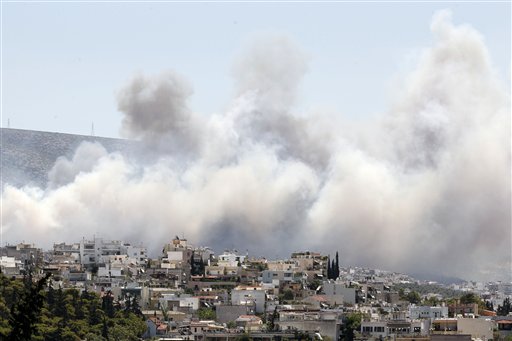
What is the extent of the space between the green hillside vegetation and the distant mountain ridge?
65.4 meters

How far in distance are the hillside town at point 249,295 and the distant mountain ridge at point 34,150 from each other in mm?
36868

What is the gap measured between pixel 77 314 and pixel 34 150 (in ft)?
320

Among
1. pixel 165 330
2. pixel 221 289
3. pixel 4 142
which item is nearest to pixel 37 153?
pixel 4 142

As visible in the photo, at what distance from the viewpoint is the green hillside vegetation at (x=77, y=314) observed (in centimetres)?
8488

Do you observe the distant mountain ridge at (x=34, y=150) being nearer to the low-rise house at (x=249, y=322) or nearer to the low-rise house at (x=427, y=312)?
the low-rise house at (x=427, y=312)

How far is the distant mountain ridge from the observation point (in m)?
170

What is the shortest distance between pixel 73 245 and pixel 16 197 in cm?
2242

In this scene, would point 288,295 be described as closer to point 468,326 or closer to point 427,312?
point 427,312

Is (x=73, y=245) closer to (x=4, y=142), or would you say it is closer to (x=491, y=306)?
(x=491, y=306)

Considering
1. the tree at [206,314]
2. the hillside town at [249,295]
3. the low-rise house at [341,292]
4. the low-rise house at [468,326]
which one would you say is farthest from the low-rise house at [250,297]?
the low-rise house at [468,326]

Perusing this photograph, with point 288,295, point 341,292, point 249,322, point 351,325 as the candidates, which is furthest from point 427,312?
point 288,295

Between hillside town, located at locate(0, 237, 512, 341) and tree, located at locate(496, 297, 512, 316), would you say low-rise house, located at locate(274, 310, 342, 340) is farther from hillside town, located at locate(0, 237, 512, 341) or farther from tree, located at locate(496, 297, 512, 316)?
tree, located at locate(496, 297, 512, 316)

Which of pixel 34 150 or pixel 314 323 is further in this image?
pixel 34 150

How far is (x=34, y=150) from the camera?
187m
